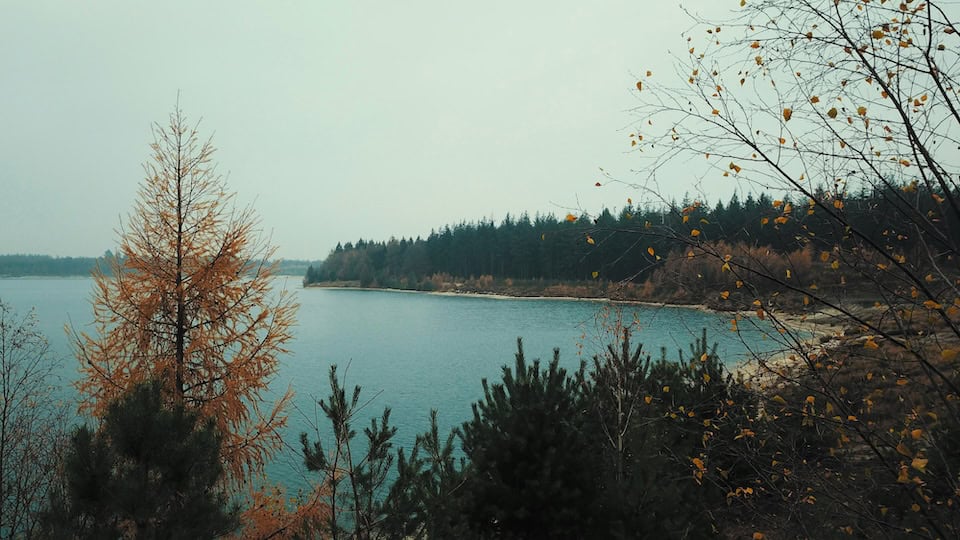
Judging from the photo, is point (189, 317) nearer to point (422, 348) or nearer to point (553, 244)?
point (422, 348)

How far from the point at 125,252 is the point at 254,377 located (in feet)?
9.88

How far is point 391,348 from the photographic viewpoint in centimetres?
3888

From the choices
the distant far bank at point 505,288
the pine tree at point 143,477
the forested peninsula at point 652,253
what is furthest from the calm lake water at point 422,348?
the distant far bank at point 505,288

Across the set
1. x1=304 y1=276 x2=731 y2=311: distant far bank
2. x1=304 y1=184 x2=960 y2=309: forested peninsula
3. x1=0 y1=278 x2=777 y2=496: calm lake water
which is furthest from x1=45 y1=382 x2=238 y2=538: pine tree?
x1=304 y1=276 x2=731 y2=311: distant far bank

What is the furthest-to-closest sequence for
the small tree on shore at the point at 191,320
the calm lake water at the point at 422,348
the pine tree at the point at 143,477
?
the calm lake water at the point at 422,348, the small tree on shore at the point at 191,320, the pine tree at the point at 143,477

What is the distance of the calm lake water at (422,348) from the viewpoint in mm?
18500

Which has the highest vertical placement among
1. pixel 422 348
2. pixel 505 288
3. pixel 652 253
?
pixel 652 253

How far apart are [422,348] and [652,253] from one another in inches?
1425

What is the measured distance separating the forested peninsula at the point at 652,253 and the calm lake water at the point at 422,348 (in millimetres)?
410

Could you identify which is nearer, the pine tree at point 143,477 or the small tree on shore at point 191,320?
the pine tree at point 143,477

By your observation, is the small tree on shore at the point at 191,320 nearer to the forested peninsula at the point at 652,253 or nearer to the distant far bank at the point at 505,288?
the forested peninsula at the point at 652,253

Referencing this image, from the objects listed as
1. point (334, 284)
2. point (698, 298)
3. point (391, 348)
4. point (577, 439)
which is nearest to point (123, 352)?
point (577, 439)

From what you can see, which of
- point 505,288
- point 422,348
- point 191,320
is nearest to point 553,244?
point 505,288

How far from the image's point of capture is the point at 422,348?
1512 inches
